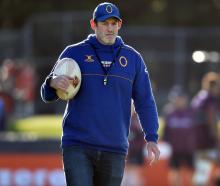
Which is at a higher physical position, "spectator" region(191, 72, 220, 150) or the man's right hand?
the man's right hand

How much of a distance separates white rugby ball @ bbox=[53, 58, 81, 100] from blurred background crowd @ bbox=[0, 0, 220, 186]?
7323 millimetres

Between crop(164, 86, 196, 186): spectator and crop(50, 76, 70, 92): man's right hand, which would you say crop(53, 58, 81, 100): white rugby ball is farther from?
crop(164, 86, 196, 186): spectator

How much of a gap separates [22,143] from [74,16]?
1406 cm

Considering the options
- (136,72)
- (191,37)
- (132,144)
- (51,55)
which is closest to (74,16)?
(51,55)

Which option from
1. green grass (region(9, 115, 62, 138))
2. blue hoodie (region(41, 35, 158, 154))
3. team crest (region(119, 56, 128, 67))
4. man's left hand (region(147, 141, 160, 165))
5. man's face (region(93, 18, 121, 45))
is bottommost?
green grass (region(9, 115, 62, 138))

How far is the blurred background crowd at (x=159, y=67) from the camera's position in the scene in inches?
594

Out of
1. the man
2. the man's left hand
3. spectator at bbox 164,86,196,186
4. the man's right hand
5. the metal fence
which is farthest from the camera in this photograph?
the metal fence

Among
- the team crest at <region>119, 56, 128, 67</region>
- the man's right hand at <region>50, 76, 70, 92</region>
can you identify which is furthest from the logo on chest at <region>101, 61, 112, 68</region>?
the man's right hand at <region>50, 76, 70, 92</region>

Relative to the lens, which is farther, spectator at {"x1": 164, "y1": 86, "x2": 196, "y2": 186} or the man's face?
spectator at {"x1": 164, "y1": 86, "x2": 196, "y2": 186}

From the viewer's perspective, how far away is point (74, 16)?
93.5 feet

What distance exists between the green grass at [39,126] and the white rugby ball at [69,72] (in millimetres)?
11353

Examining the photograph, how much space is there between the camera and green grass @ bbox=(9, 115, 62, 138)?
20.1 m

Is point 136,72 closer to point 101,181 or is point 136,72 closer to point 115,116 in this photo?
point 115,116

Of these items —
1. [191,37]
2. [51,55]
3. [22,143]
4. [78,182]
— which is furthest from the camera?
[51,55]
